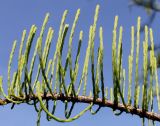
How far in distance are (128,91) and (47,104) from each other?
15 centimetres

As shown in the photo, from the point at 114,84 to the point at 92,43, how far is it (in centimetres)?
8

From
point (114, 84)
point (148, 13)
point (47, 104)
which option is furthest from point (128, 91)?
point (148, 13)

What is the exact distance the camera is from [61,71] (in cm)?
74

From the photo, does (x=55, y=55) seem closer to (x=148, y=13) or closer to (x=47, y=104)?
(x=47, y=104)

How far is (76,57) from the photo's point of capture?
789mm

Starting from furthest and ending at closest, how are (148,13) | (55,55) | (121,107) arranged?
1. (148,13)
2. (55,55)
3. (121,107)

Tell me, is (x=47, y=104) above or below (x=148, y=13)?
below

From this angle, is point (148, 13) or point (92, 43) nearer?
point (92, 43)

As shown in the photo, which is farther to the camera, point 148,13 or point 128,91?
point 148,13

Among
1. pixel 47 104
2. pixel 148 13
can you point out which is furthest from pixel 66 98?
pixel 148 13

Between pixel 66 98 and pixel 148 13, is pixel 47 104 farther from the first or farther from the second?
pixel 148 13

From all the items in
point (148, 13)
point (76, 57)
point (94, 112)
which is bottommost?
point (94, 112)

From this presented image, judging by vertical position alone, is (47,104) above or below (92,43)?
below

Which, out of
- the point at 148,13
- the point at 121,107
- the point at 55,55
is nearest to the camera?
the point at 121,107
